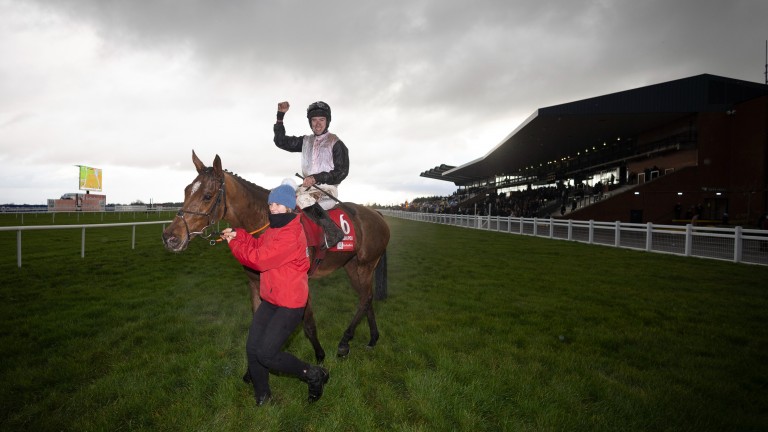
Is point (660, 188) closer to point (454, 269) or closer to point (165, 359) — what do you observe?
point (454, 269)

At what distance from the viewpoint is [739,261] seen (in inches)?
383

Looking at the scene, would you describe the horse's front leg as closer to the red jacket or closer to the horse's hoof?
the horse's hoof

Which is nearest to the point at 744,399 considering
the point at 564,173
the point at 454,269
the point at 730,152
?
the point at 454,269

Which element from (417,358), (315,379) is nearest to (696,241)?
(417,358)

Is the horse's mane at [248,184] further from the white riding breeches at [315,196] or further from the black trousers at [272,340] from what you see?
the black trousers at [272,340]

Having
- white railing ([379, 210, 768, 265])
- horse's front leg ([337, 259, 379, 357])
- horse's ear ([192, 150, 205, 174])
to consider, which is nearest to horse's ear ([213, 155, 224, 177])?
horse's ear ([192, 150, 205, 174])

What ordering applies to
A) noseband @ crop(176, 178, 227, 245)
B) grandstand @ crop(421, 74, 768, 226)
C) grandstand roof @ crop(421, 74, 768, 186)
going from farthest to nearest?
grandstand roof @ crop(421, 74, 768, 186) < grandstand @ crop(421, 74, 768, 226) < noseband @ crop(176, 178, 227, 245)

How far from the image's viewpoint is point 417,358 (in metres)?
3.69

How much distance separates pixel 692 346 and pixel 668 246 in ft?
34.1

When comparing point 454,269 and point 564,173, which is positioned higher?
point 564,173

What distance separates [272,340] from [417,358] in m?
1.75

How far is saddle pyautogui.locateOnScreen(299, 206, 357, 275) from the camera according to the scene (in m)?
3.26

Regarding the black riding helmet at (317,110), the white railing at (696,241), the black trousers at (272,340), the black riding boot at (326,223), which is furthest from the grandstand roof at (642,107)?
the black trousers at (272,340)

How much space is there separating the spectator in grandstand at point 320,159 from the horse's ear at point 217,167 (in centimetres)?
71
